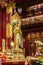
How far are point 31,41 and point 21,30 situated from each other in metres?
0.47

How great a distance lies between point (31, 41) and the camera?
5191 mm

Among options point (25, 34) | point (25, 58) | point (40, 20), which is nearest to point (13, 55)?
point (25, 58)

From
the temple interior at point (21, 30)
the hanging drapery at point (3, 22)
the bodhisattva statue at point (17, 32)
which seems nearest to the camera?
the temple interior at point (21, 30)

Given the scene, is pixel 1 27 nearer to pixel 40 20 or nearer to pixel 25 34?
pixel 25 34

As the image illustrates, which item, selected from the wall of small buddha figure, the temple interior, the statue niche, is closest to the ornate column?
the temple interior

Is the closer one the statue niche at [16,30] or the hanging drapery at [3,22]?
the hanging drapery at [3,22]

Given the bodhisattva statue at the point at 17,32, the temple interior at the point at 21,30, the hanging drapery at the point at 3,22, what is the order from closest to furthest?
the temple interior at the point at 21,30 → the hanging drapery at the point at 3,22 → the bodhisattva statue at the point at 17,32

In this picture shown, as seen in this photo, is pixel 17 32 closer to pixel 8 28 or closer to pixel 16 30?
pixel 16 30

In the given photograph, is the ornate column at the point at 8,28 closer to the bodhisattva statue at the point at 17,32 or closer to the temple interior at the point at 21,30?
the temple interior at the point at 21,30

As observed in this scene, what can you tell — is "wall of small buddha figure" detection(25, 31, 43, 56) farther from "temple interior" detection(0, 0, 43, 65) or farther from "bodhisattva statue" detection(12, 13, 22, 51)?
"bodhisattva statue" detection(12, 13, 22, 51)

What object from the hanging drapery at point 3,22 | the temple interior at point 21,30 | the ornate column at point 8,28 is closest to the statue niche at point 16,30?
the temple interior at point 21,30

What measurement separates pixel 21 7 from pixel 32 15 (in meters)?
0.48

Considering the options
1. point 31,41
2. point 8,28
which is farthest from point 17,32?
point 31,41

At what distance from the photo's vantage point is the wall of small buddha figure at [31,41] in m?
5.04
